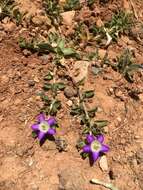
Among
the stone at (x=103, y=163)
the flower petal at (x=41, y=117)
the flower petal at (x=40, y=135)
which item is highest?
the flower petal at (x=41, y=117)

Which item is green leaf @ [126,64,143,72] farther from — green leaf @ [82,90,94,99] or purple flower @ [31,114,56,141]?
purple flower @ [31,114,56,141]

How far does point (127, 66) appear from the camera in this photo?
11.3 ft

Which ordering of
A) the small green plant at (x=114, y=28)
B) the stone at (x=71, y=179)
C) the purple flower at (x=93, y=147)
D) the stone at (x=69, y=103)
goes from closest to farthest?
the stone at (x=71, y=179) → the purple flower at (x=93, y=147) → the stone at (x=69, y=103) → the small green plant at (x=114, y=28)

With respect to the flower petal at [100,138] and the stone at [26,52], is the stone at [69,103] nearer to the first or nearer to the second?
the flower petal at [100,138]

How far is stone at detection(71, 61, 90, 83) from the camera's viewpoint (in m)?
3.35

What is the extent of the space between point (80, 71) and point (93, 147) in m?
0.68

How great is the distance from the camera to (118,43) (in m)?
3.62

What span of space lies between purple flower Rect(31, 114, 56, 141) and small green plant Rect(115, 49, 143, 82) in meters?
0.72

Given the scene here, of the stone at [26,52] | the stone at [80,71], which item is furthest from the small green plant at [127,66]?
the stone at [26,52]

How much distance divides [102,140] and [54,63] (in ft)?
2.35

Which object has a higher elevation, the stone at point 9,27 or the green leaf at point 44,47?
the stone at point 9,27

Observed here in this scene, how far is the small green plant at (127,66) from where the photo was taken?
3.42 metres

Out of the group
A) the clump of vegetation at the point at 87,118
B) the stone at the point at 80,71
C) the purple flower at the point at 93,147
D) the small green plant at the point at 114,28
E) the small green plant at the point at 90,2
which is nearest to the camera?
the purple flower at the point at 93,147

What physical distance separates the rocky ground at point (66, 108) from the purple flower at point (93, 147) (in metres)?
0.05
